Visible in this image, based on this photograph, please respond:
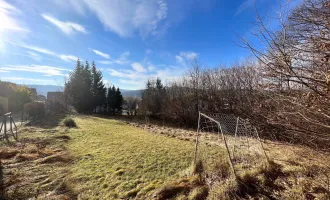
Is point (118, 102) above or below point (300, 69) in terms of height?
below

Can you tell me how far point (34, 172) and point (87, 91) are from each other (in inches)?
788

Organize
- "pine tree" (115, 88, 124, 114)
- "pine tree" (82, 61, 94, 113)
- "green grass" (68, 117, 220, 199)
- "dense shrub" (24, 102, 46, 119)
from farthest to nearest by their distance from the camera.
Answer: "pine tree" (115, 88, 124, 114) → "pine tree" (82, 61, 94, 113) → "dense shrub" (24, 102, 46, 119) → "green grass" (68, 117, 220, 199)

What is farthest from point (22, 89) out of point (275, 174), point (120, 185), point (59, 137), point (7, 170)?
point (275, 174)

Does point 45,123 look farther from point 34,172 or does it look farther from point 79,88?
point 79,88

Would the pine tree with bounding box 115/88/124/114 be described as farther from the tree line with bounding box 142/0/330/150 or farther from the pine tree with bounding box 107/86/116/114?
the tree line with bounding box 142/0/330/150

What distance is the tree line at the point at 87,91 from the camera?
21.5m

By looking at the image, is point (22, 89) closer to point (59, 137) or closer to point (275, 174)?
point (59, 137)

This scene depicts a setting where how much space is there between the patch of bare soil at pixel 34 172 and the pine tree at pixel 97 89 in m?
18.1

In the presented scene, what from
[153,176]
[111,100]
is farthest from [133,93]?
[153,176]

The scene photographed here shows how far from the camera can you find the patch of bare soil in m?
3.10

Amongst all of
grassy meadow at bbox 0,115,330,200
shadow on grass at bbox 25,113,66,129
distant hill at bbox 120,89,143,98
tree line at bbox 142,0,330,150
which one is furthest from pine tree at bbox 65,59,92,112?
tree line at bbox 142,0,330,150

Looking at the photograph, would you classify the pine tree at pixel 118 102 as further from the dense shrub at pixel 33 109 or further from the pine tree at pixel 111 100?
the dense shrub at pixel 33 109

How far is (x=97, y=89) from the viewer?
2372cm

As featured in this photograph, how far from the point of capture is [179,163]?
4449 mm
